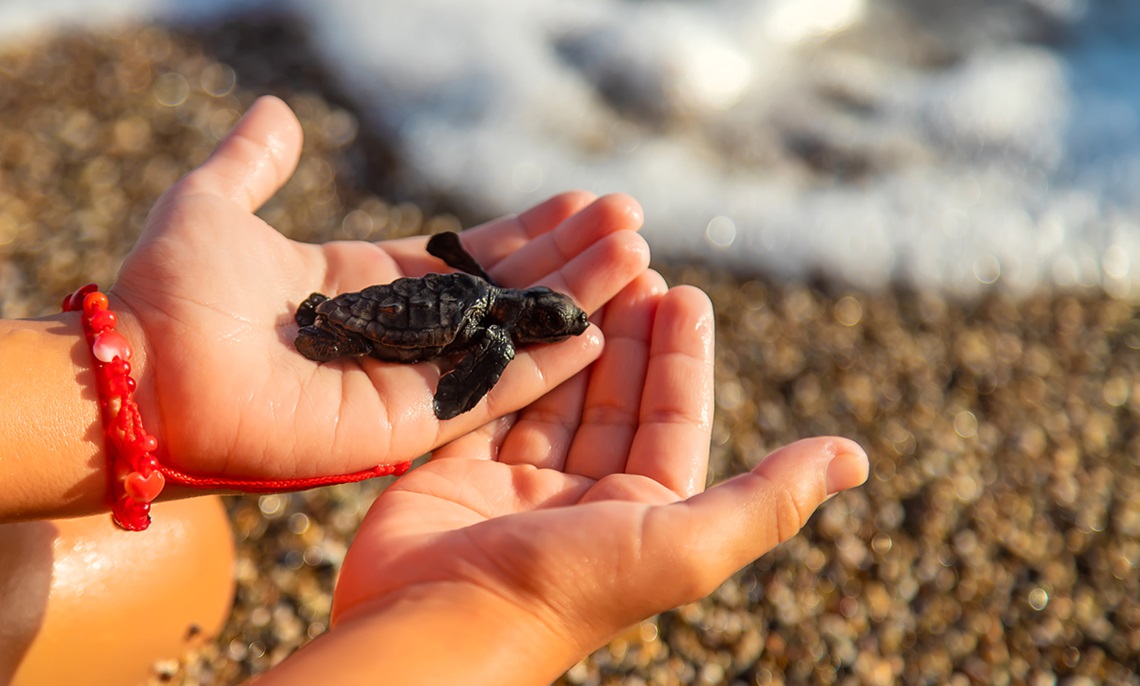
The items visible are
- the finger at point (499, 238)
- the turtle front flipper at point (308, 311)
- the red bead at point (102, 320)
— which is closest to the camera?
the red bead at point (102, 320)

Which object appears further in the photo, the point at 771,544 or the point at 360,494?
the point at 360,494

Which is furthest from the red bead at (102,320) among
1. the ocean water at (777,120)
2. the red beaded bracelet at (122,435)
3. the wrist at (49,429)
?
the ocean water at (777,120)

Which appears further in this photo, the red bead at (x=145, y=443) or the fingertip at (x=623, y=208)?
the fingertip at (x=623, y=208)

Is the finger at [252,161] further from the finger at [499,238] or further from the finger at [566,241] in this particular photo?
the finger at [566,241]

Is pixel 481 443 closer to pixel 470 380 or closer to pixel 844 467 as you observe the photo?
pixel 470 380

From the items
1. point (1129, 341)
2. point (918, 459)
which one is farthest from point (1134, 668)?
point (1129, 341)

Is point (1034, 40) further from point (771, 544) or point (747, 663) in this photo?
point (771, 544)
